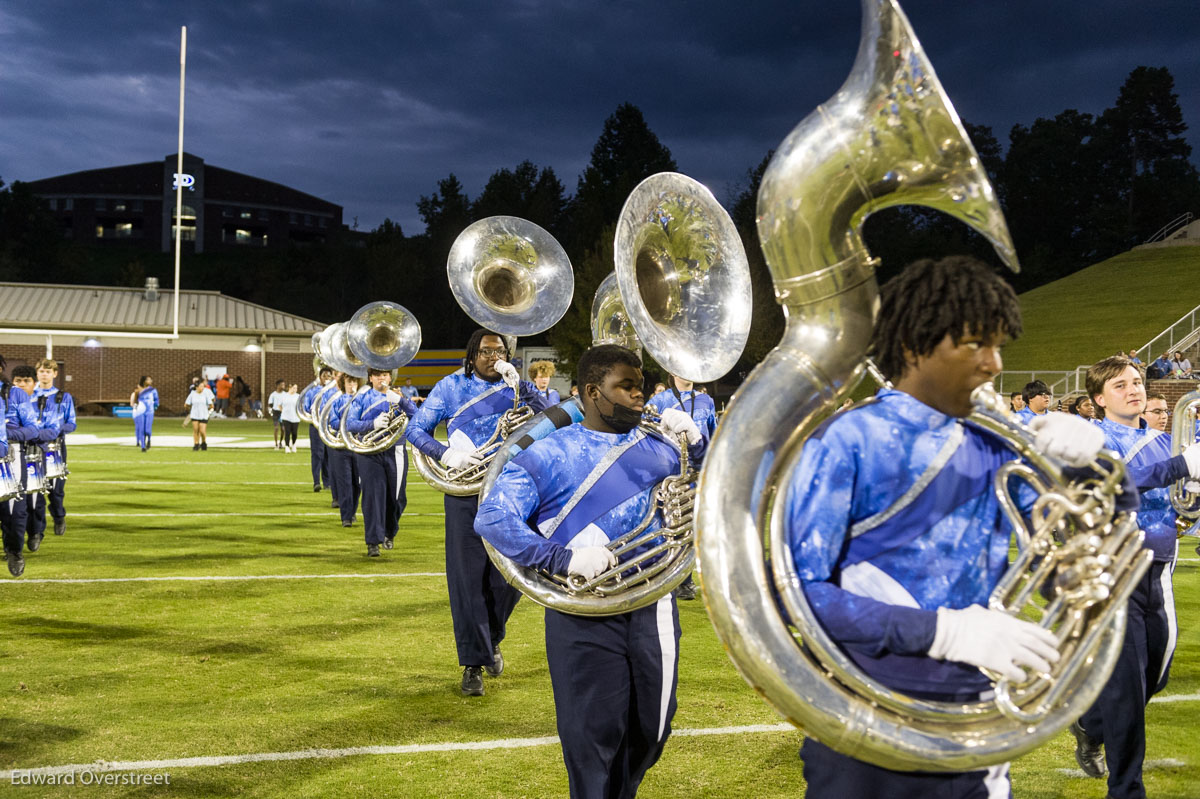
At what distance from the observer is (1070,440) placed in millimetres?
1985

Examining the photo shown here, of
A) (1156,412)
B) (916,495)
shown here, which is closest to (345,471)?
(1156,412)

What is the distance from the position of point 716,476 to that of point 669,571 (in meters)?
1.37

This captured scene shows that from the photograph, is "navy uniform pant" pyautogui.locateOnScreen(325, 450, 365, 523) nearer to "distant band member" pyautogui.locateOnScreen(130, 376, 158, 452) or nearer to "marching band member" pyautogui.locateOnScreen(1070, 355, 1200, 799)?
"marching band member" pyautogui.locateOnScreen(1070, 355, 1200, 799)

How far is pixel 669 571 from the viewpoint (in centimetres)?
344

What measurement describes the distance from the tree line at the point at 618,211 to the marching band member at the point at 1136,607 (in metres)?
46.2

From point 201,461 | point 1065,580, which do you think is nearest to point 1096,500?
point 1065,580

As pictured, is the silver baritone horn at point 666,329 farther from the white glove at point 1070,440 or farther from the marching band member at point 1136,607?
the marching band member at point 1136,607

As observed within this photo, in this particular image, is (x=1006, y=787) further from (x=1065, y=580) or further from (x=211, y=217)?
(x=211, y=217)

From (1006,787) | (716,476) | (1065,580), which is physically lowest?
(1006,787)

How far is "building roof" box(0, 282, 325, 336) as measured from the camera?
37.1 metres

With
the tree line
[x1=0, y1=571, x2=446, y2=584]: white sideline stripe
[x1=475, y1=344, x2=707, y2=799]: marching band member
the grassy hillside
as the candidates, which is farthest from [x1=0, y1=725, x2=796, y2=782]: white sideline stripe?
the tree line

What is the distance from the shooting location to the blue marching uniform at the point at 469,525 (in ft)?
19.2

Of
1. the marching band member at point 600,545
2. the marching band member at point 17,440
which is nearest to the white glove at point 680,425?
the marching band member at point 600,545

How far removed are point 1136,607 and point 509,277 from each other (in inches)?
178
